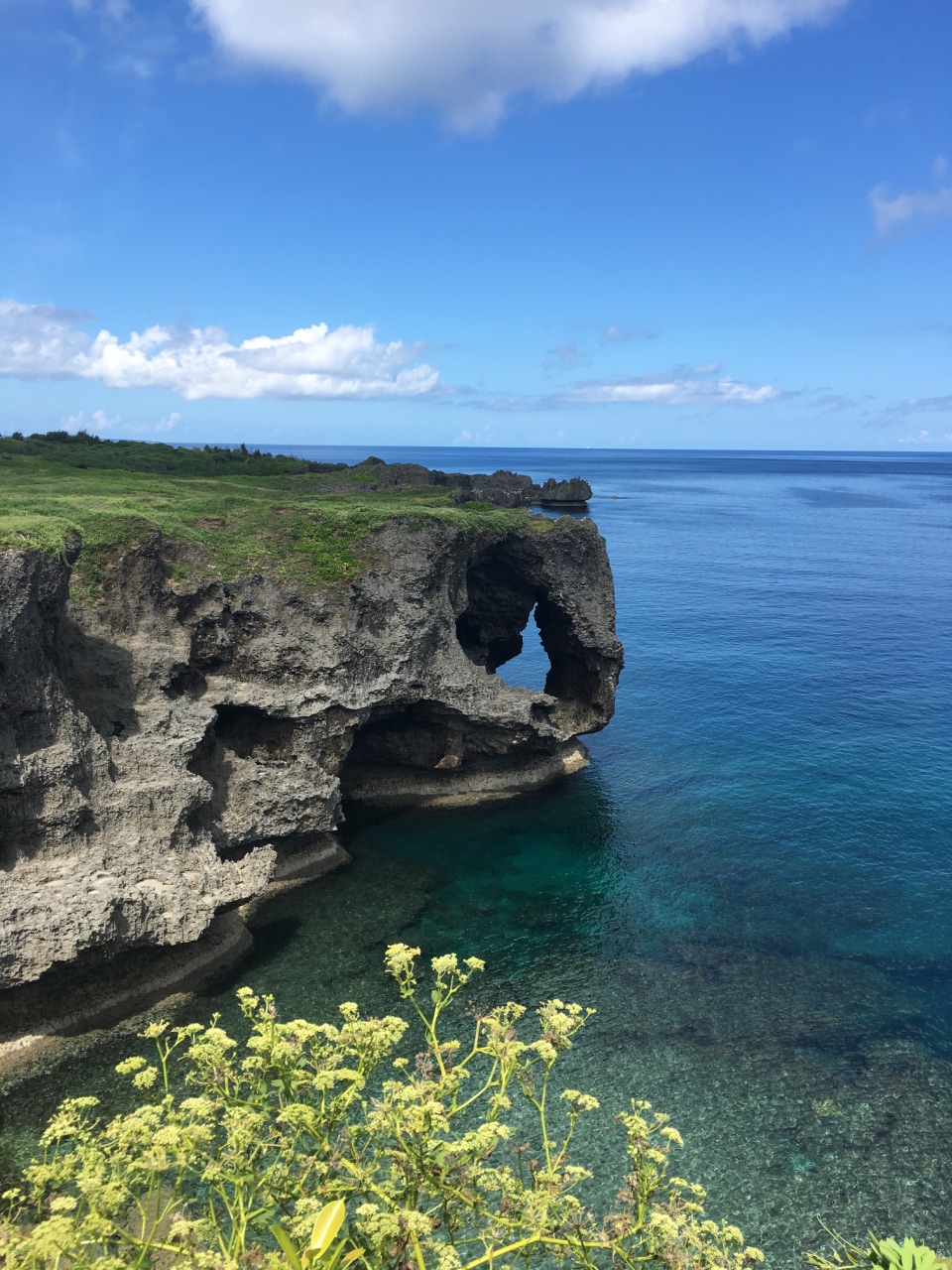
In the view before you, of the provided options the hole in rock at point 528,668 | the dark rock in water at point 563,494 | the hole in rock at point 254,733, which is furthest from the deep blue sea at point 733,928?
the dark rock in water at point 563,494

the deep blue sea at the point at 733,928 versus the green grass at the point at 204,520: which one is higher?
the green grass at the point at 204,520

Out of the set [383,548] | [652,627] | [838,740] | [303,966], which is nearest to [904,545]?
[652,627]

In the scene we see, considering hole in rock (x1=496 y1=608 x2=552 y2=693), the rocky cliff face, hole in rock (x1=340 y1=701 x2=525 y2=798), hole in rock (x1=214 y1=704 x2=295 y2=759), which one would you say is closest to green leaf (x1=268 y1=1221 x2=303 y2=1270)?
the rocky cliff face

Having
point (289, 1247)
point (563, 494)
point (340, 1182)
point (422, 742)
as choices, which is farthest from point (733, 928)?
point (563, 494)

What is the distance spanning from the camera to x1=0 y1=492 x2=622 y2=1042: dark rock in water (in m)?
23.6

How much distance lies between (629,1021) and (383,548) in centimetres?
2091

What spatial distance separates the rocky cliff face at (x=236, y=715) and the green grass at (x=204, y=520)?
0.74 metres

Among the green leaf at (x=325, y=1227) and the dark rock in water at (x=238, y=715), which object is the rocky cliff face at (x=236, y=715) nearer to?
the dark rock in water at (x=238, y=715)

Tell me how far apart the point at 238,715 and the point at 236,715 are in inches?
3.1

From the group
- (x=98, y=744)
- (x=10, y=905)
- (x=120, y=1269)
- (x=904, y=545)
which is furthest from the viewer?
(x=904, y=545)

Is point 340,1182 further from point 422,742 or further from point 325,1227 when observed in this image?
point 422,742

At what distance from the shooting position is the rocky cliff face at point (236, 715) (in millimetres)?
23578

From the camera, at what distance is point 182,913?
24328 millimetres

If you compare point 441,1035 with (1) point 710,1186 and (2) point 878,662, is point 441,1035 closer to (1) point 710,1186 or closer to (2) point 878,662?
(1) point 710,1186
